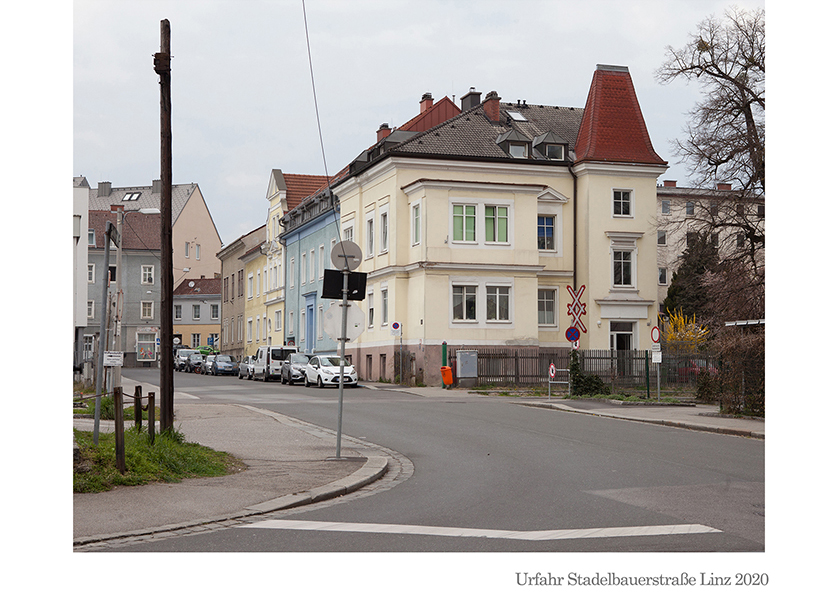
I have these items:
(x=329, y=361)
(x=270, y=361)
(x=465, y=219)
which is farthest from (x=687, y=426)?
(x=270, y=361)

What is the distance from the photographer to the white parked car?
40.4m

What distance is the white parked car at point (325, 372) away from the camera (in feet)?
133

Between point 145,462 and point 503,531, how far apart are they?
5208mm

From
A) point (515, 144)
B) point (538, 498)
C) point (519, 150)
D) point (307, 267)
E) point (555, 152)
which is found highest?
point (515, 144)

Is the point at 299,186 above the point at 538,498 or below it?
above

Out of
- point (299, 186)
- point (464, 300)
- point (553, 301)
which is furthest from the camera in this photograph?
point (299, 186)

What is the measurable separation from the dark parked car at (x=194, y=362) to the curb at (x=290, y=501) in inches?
2314

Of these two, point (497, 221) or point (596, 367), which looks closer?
point (596, 367)

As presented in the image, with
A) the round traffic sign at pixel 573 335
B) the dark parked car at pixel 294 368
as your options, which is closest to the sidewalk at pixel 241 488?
the round traffic sign at pixel 573 335

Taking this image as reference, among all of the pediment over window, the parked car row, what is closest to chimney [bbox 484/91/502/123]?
the pediment over window

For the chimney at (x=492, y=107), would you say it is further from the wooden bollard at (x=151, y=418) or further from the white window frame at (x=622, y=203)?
the wooden bollard at (x=151, y=418)

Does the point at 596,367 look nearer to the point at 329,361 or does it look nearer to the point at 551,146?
the point at 329,361

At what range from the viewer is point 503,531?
28.6ft
